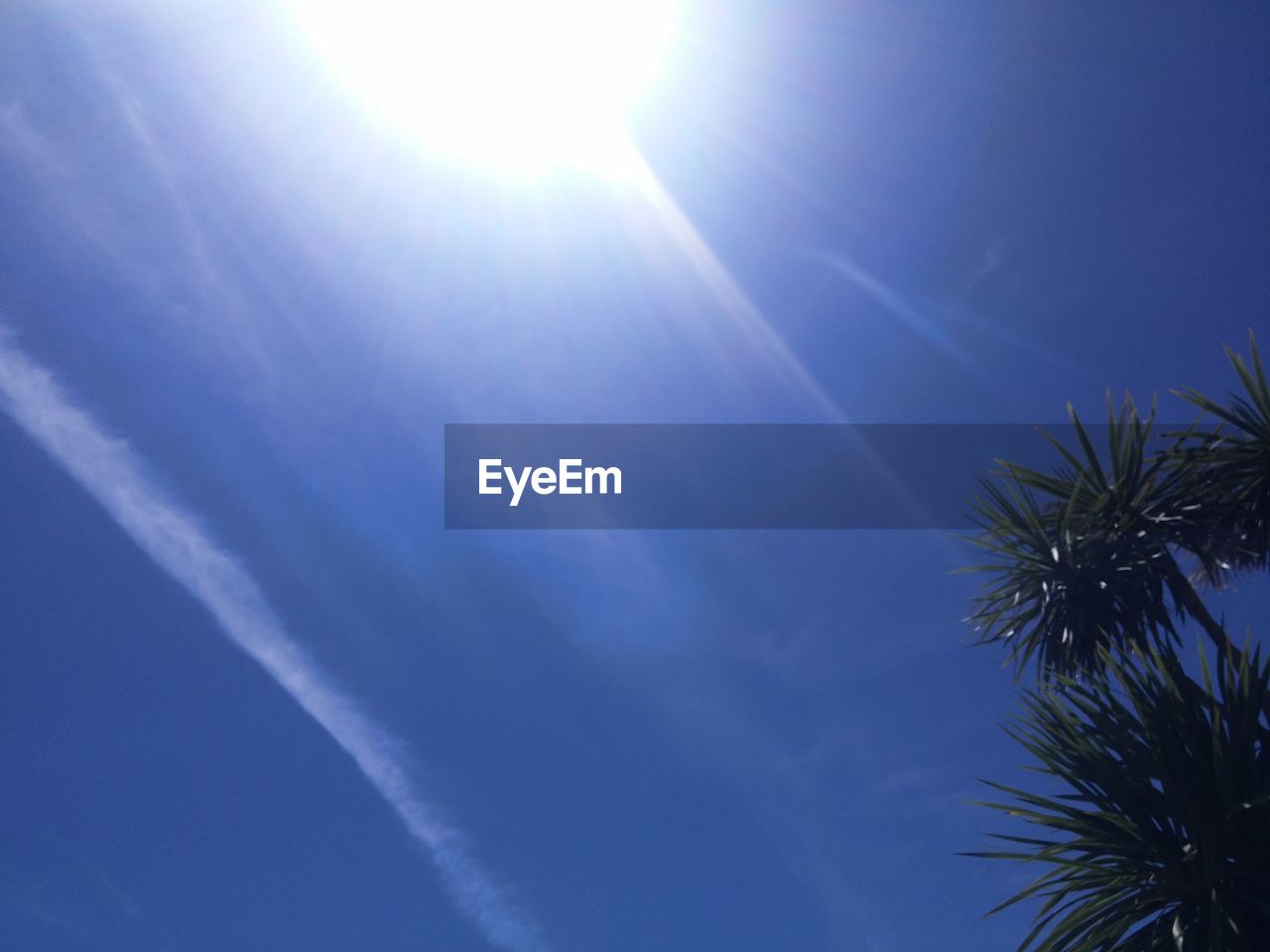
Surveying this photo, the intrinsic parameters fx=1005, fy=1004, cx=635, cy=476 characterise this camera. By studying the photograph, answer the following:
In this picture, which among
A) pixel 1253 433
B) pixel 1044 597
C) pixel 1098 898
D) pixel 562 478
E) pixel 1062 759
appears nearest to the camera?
pixel 1098 898

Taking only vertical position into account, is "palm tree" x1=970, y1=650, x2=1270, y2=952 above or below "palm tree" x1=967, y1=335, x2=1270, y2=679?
below

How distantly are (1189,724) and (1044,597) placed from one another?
8.91ft

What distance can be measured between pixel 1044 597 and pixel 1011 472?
138 cm

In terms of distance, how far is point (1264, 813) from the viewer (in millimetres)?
7547

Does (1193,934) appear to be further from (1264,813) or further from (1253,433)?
(1253,433)

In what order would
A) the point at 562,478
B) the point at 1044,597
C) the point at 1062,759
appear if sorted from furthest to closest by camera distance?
1. the point at 562,478
2. the point at 1044,597
3. the point at 1062,759

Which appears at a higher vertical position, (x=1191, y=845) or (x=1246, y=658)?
(x=1246, y=658)

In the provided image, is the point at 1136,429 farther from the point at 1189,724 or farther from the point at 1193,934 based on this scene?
the point at 1193,934

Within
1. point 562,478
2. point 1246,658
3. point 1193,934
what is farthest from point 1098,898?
point 562,478

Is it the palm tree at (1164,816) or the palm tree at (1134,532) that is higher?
the palm tree at (1134,532)

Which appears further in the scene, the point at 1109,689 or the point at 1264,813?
the point at 1109,689

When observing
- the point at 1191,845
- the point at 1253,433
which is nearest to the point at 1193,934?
the point at 1191,845

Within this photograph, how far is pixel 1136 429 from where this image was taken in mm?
10336

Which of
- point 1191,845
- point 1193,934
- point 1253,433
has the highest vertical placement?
point 1253,433
